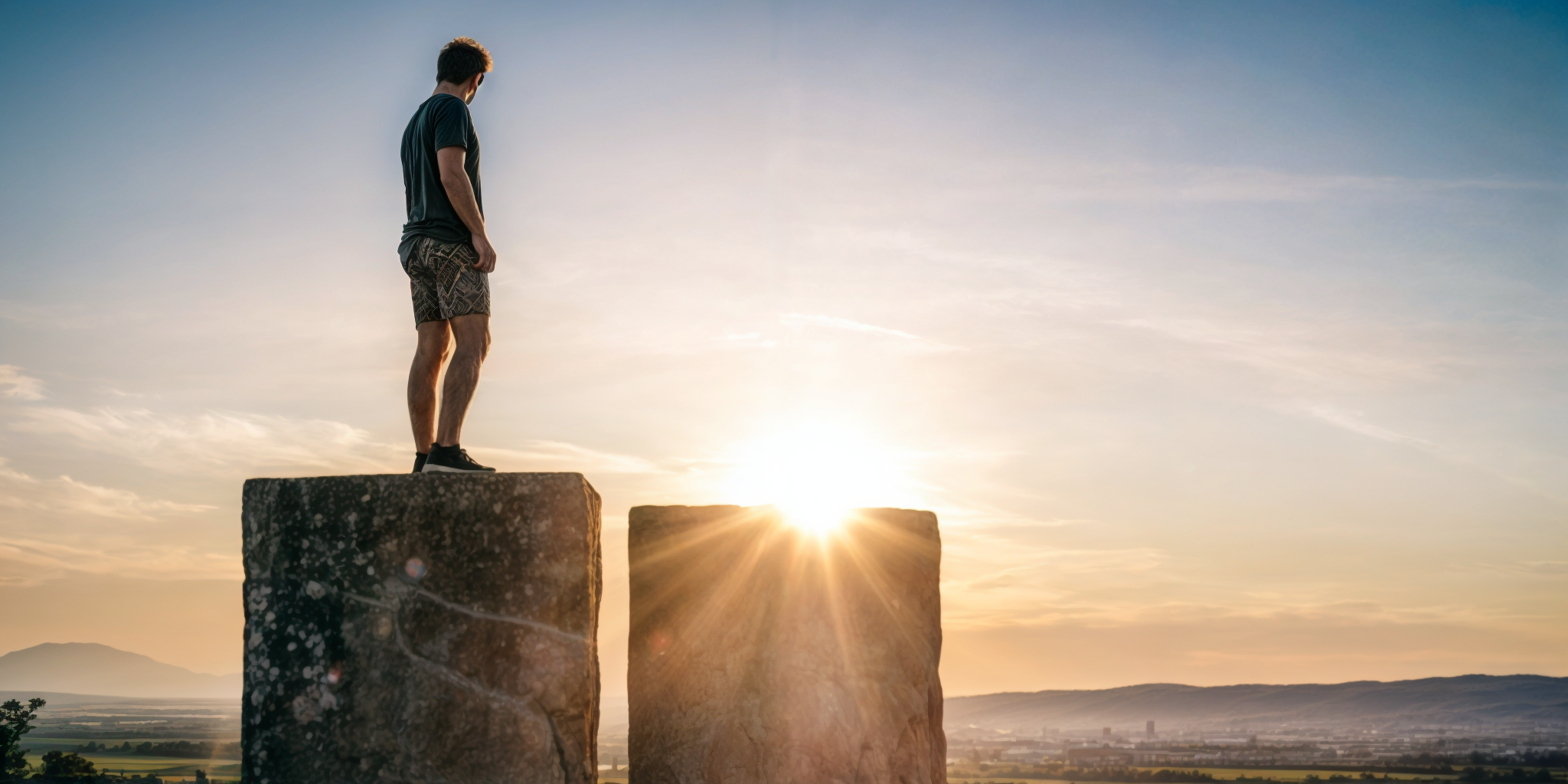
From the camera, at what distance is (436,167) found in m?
5.26

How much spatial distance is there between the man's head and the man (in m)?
0.23

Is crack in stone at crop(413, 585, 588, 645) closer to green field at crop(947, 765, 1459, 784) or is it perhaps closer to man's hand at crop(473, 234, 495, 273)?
man's hand at crop(473, 234, 495, 273)

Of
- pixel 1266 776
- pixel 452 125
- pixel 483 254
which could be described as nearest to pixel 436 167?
pixel 452 125

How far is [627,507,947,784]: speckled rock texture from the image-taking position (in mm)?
4832

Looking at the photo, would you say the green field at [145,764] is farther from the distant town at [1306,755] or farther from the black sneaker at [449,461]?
the distant town at [1306,755]

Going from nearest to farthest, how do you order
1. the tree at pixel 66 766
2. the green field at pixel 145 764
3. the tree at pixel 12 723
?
the tree at pixel 12 723, the tree at pixel 66 766, the green field at pixel 145 764

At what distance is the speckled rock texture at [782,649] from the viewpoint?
15.9 feet

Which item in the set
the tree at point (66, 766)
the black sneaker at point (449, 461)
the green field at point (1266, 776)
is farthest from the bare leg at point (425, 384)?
the green field at point (1266, 776)

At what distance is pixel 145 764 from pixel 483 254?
7722 centimetres

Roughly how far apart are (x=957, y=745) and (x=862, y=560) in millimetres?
205524

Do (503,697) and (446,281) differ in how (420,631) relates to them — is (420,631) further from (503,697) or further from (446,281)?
(446,281)

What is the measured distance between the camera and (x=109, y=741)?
301ft

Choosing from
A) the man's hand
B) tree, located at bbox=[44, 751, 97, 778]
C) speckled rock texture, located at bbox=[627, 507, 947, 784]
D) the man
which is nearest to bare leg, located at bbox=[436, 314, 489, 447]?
the man

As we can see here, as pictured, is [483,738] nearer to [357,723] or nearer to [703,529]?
[357,723]
